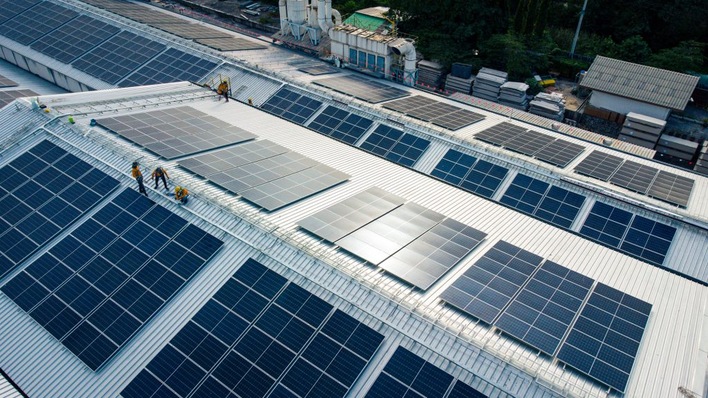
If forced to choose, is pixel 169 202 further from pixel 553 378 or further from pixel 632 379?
pixel 632 379

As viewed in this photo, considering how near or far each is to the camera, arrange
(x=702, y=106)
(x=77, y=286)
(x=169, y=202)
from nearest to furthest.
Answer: (x=77, y=286) < (x=169, y=202) < (x=702, y=106)

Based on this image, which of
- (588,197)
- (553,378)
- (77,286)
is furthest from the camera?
(588,197)

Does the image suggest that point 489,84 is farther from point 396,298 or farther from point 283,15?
point 396,298

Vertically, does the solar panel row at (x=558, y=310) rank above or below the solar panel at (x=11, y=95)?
above

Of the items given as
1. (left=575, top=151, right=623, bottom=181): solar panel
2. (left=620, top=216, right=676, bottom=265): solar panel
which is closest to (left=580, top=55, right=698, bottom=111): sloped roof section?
(left=575, top=151, right=623, bottom=181): solar panel

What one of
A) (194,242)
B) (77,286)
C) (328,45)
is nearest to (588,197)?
(194,242)

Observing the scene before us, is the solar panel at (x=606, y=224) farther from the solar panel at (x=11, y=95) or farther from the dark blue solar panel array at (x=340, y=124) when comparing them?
the solar panel at (x=11, y=95)

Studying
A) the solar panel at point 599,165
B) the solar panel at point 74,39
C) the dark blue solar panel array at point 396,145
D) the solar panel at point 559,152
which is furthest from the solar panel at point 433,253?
the solar panel at point 74,39

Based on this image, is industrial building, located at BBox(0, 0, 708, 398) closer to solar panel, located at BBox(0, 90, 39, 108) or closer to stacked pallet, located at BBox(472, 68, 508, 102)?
solar panel, located at BBox(0, 90, 39, 108)
